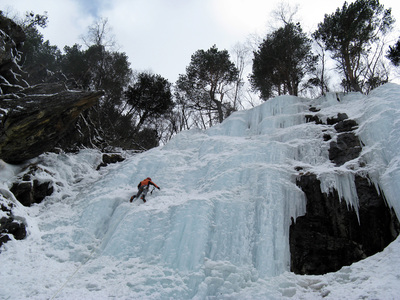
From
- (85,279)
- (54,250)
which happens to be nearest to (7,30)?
(54,250)

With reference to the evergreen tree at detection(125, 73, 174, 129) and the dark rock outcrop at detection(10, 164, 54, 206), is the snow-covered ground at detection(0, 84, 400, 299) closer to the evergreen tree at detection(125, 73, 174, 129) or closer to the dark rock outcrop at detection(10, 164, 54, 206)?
the dark rock outcrop at detection(10, 164, 54, 206)

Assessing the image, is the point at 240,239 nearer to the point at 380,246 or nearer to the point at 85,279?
the point at 380,246

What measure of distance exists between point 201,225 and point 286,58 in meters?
14.0

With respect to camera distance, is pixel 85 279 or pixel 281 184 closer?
pixel 85 279

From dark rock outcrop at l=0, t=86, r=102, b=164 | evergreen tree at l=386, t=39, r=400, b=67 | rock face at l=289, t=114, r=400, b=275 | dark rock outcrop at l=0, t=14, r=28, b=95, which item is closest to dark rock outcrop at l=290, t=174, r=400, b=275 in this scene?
rock face at l=289, t=114, r=400, b=275

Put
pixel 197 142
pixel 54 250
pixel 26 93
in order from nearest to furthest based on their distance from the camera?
pixel 54 250
pixel 26 93
pixel 197 142

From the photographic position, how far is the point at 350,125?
8930mm

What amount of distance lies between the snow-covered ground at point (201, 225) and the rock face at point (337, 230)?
25cm

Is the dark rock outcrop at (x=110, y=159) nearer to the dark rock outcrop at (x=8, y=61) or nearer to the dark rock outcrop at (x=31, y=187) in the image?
the dark rock outcrop at (x=31, y=187)

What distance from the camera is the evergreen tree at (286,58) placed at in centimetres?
1642

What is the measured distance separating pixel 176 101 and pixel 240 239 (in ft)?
50.2

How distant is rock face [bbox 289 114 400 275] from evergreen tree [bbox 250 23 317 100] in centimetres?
1147

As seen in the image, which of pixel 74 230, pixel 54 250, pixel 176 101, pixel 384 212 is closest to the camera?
pixel 384 212

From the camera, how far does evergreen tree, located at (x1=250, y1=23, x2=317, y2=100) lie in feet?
53.9
